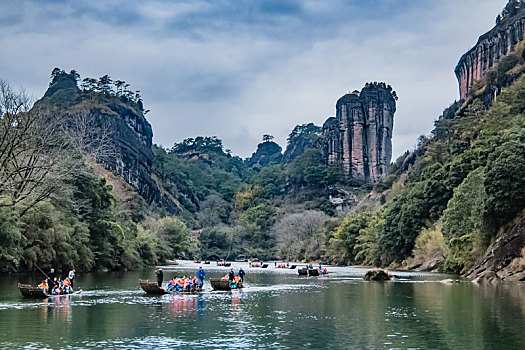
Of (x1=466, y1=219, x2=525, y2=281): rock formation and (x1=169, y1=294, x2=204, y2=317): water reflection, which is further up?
(x1=466, y1=219, x2=525, y2=281): rock formation

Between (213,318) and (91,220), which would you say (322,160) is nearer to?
(91,220)

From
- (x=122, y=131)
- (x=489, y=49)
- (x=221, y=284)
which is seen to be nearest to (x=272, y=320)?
(x=221, y=284)

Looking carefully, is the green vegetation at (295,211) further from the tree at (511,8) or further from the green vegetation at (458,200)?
the tree at (511,8)

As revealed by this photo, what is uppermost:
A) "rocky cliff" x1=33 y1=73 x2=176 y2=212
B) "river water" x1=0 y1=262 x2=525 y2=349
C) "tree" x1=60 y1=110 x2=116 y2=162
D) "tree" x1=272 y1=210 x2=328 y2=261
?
"rocky cliff" x1=33 y1=73 x2=176 y2=212

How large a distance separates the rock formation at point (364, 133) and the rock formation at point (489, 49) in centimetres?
3543

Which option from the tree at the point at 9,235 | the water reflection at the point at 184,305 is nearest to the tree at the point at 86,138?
the tree at the point at 9,235

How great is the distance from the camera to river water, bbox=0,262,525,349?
64.2ft

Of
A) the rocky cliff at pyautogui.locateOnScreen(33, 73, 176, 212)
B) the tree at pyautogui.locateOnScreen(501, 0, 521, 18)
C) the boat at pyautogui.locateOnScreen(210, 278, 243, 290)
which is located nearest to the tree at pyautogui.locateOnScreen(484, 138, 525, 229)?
the boat at pyautogui.locateOnScreen(210, 278, 243, 290)

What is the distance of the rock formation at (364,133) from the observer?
17988 cm

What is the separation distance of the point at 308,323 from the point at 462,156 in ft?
175

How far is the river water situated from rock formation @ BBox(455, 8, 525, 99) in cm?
10214

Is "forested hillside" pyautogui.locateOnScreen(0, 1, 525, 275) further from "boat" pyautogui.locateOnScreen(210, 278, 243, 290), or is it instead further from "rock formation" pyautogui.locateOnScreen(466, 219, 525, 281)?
"boat" pyautogui.locateOnScreen(210, 278, 243, 290)

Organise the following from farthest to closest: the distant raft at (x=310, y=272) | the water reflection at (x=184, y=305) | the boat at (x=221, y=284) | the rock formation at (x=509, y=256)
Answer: the distant raft at (x=310, y=272) → the rock formation at (x=509, y=256) → the boat at (x=221, y=284) → the water reflection at (x=184, y=305)

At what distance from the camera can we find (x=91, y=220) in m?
68.2
